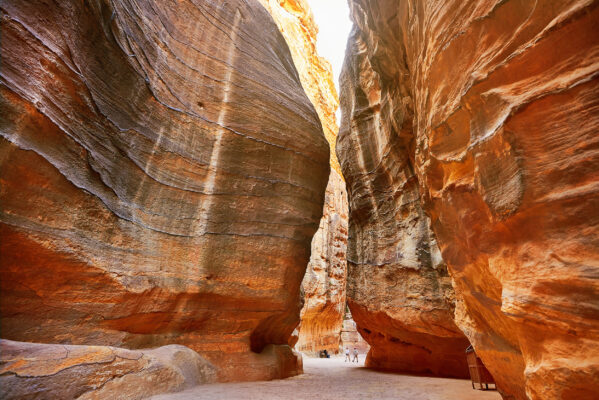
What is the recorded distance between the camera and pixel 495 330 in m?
4.18

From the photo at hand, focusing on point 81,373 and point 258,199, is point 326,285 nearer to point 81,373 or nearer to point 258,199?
point 258,199

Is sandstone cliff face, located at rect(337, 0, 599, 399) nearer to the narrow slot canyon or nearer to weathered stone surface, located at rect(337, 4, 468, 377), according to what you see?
the narrow slot canyon

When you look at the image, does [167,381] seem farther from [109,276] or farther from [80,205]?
[80,205]

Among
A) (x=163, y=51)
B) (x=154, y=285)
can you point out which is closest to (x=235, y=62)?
(x=163, y=51)

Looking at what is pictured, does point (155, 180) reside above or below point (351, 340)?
above

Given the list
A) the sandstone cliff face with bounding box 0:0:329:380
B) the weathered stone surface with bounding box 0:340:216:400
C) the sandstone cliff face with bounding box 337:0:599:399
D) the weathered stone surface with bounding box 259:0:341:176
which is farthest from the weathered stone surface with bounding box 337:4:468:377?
the weathered stone surface with bounding box 259:0:341:176

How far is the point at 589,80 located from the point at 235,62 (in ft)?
23.6

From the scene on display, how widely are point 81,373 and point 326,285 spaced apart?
2023 cm

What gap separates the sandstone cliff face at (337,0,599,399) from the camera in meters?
2.43

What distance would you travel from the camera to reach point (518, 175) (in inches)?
113

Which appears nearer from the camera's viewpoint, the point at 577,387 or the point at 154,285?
the point at 577,387

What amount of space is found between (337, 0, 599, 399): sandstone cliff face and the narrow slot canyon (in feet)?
0.06

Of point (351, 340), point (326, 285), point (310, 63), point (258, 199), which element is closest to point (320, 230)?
point (326, 285)

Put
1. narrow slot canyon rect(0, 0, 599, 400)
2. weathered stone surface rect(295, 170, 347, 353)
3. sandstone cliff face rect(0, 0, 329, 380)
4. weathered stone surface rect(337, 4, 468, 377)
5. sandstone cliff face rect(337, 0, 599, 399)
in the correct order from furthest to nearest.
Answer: weathered stone surface rect(295, 170, 347, 353), weathered stone surface rect(337, 4, 468, 377), sandstone cliff face rect(0, 0, 329, 380), narrow slot canyon rect(0, 0, 599, 400), sandstone cliff face rect(337, 0, 599, 399)
